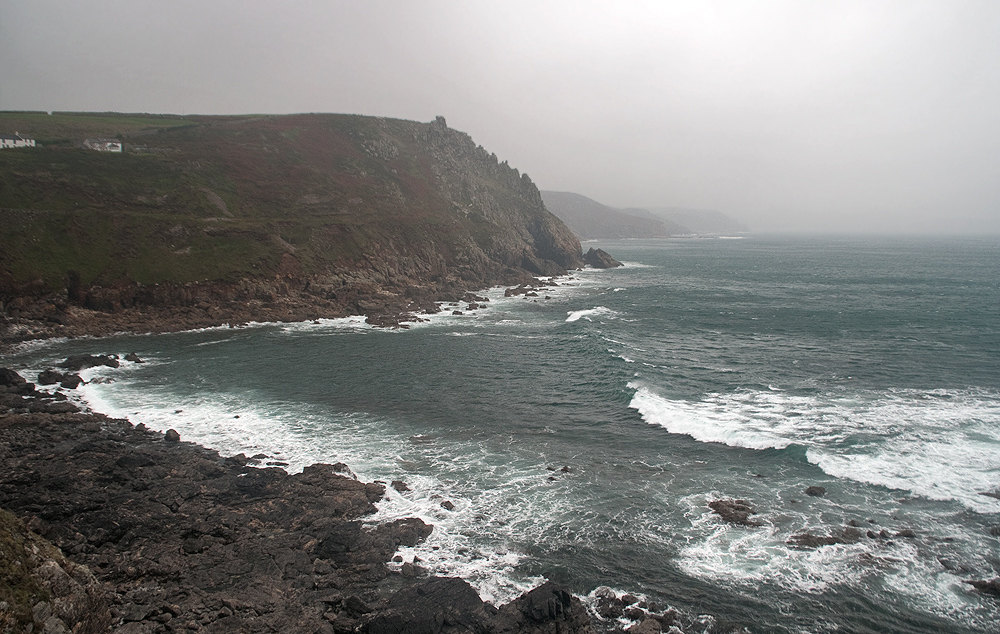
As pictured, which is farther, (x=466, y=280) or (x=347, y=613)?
(x=466, y=280)

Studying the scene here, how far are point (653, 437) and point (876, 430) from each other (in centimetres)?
1238

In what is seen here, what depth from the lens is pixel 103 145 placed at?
277ft

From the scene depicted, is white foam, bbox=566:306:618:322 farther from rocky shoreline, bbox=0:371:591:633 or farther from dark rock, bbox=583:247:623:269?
dark rock, bbox=583:247:623:269

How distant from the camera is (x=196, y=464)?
26203mm

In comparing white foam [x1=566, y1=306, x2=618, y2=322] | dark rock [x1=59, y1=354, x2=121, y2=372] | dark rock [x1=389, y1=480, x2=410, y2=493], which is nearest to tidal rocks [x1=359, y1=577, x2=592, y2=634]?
dark rock [x1=389, y1=480, x2=410, y2=493]

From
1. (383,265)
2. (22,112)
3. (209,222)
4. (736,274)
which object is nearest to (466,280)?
(383,265)

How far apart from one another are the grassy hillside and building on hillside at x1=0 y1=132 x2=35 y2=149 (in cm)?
285

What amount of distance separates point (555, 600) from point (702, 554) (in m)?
6.53

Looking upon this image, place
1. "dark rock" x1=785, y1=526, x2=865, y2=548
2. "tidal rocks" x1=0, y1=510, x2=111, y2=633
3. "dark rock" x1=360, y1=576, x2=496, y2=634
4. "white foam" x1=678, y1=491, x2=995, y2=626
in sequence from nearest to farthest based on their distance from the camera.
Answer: "tidal rocks" x1=0, y1=510, x2=111, y2=633, "dark rock" x1=360, y1=576, x2=496, y2=634, "white foam" x1=678, y1=491, x2=995, y2=626, "dark rock" x1=785, y1=526, x2=865, y2=548

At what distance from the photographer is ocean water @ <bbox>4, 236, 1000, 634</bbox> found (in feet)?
62.3

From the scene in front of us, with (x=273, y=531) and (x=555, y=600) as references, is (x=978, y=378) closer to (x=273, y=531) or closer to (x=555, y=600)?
(x=555, y=600)

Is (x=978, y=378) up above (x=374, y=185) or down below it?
below

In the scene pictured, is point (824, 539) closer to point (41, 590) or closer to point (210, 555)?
point (210, 555)

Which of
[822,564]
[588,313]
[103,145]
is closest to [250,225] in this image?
[103,145]
